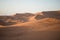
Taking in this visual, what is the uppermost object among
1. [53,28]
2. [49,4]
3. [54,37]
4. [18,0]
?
[18,0]

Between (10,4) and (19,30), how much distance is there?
444mm

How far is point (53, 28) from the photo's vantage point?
2090mm

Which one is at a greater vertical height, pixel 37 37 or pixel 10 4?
pixel 10 4

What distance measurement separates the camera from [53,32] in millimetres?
2092

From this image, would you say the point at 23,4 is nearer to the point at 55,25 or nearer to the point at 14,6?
the point at 14,6

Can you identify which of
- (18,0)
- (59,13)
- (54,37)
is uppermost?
(18,0)

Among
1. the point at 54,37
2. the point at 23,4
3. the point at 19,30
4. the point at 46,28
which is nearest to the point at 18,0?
the point at 23,4

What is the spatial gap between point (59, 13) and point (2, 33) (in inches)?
37.8

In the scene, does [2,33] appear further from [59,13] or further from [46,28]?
[59,13]

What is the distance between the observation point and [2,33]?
6.81ft

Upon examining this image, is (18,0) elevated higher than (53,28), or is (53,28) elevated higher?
(18,0)

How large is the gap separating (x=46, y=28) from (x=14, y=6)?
0.62 m

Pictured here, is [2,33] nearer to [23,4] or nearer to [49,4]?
[23,4]

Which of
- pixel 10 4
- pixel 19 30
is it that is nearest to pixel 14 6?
pixel 10 4
